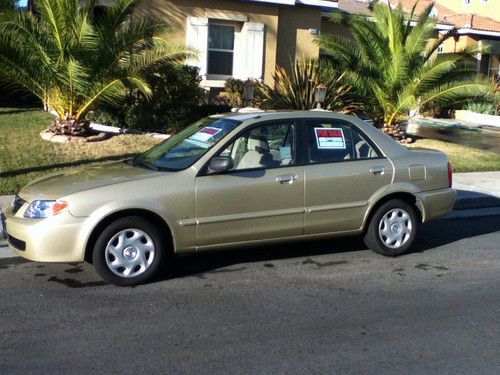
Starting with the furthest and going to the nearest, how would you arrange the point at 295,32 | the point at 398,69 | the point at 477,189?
the point at 295,32
the point at 398,69
the point at 477,189

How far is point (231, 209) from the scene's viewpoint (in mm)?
6344

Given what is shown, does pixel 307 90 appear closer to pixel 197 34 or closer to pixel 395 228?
pixel 197 34

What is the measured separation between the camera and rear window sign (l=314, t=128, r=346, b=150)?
6945 millimetres

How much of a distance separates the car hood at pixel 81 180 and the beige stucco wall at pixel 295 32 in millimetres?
13774

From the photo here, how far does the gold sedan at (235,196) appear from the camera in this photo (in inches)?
233

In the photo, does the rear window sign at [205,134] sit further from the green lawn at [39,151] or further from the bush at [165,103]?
the bush at [165,103]

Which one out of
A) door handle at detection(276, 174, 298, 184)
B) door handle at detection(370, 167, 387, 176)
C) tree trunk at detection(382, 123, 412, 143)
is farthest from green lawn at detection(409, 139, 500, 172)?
door handle at detection(276, 174, 298, 184)

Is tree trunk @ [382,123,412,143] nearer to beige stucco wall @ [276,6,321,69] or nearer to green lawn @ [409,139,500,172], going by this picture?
green lawn @ [409,139,500,172]

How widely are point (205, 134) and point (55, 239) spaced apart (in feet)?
6.36

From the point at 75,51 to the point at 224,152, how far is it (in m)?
6.13

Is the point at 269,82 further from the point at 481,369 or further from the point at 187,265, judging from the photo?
the point at 481,369

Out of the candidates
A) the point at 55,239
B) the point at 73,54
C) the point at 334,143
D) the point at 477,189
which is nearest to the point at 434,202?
the point at 334,143

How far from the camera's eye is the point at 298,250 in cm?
755

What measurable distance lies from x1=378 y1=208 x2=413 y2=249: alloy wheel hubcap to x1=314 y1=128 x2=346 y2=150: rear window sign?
0.96 meters
